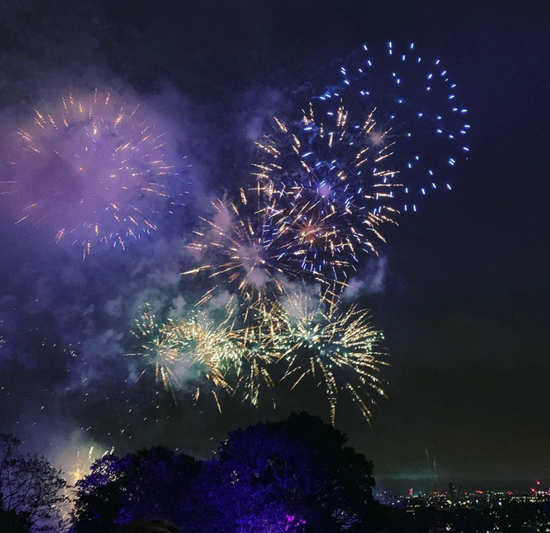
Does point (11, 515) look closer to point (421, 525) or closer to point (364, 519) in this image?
point (364, 519)

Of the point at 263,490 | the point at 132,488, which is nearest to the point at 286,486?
the point at 263,490

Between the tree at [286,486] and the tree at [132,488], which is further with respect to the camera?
the tree at [132,488]

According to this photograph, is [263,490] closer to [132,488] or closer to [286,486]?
[286,486]

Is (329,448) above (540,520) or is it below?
above

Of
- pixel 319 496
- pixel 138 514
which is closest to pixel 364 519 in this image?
pixel 319 496

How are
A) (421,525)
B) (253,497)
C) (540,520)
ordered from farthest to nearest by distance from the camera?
(540,520) → (421,525) → (253,497)

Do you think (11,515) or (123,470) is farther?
(123,470)

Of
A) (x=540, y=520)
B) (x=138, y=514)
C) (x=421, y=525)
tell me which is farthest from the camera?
(x=540, y=520)
